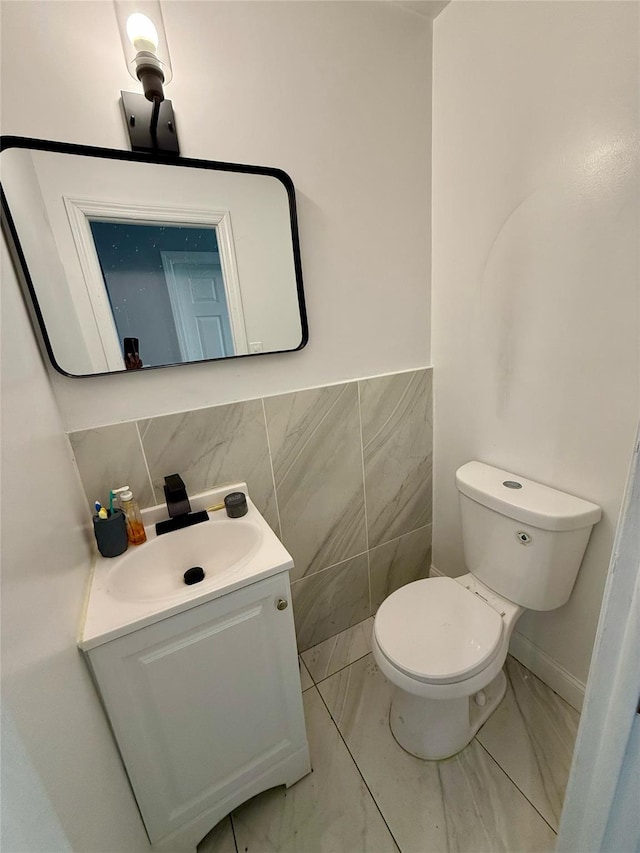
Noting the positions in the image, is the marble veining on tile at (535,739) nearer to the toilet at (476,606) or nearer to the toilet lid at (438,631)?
the toilet at (476,606)

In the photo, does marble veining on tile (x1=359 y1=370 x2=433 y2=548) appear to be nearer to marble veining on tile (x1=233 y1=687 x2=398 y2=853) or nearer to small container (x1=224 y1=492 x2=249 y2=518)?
small container (x1=224 y1=492 x2=249 y2=518)

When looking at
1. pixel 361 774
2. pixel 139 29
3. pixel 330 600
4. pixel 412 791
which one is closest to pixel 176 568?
pixel 330 600

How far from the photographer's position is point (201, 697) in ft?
2.85

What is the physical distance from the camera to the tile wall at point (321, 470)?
1098mm

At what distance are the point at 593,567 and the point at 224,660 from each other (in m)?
1.15

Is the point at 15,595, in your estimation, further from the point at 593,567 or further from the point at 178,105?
the point at 593,567

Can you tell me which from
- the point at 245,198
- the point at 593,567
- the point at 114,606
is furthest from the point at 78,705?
the point at 593,567

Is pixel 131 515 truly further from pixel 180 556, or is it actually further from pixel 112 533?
pixel 180 556

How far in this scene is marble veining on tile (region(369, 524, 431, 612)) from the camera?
163cm

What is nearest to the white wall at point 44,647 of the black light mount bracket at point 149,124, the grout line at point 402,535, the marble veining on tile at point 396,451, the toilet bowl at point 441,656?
the black light mount bracket at point 149,124

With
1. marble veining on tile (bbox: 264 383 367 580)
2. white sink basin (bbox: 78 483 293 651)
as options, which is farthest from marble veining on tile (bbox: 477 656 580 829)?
white sink basin (bbox: 78 483 293 651)

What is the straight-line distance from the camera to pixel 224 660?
875mm

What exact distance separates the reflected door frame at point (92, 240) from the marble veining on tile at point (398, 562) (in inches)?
51.6

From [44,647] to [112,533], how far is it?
0.48 meters
